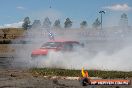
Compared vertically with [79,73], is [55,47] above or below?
above

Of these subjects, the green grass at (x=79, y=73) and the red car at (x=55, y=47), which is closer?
the green grass at (x=79, y=73)

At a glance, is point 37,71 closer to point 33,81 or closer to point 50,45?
point 33,81

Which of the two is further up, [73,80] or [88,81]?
[88,81]

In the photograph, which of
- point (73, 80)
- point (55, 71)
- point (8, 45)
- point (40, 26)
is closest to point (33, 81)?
point (73, 80)

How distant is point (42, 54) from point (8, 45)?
2629 centimetres

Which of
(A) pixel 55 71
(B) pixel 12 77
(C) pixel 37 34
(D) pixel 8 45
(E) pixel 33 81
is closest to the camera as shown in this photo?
(E) pixel 33 81

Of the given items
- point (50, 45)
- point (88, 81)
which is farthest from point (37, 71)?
point (88, 81)

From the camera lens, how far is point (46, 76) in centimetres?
1591

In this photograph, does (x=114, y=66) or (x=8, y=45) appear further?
(x=8, y=45)

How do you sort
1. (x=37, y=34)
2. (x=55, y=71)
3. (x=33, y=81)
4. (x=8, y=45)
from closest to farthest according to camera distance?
(x=33, y=81) < (x=55, y=71) < (x=37, y=34) < (x=8, y=45)

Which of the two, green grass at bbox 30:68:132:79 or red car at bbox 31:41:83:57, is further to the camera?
red car at bbox 31:41:83:57

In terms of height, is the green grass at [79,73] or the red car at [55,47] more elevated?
the red car at [55,47]

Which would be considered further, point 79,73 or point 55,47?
point 55,47

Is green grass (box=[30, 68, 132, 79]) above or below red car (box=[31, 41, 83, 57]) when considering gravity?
below
